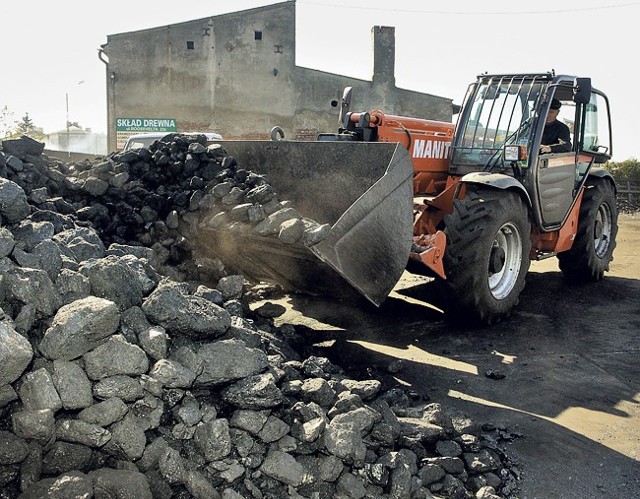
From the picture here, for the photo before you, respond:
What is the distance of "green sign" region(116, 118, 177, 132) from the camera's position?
2092cm

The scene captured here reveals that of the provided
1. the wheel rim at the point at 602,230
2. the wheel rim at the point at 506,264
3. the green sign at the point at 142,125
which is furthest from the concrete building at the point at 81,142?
the wheel rim at the point at 506,264

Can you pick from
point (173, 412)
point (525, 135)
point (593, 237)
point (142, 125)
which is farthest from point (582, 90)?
point (142, 125)

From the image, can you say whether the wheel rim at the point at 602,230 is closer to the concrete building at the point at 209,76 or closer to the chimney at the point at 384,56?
the concrete building at the point at 209,76

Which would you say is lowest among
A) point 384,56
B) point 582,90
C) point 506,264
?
point 506,264

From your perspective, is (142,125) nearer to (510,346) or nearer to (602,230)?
(602,230)

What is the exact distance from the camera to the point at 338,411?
3.42 meters

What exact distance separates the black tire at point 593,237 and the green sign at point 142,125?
51.6ft

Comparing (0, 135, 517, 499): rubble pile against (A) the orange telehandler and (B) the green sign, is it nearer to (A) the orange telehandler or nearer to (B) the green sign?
(A) the orange telehandler

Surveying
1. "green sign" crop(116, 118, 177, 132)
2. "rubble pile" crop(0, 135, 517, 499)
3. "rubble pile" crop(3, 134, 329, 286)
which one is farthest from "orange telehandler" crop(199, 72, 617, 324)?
"green sign" crop(116, 118, 177, 132)

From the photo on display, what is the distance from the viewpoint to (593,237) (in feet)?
25.2

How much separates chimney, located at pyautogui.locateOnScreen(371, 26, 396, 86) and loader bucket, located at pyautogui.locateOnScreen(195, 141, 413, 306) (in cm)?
1614

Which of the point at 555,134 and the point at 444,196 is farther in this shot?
the point at 555,134

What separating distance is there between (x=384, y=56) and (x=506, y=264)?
17.1 metres

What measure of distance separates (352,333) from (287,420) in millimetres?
2515
